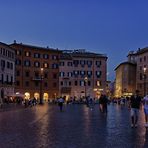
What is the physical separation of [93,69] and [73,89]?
937 centimetres

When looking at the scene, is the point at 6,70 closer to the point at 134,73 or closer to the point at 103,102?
the point at 134,73

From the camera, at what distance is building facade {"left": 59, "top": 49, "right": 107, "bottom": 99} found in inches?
5394

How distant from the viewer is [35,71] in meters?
130

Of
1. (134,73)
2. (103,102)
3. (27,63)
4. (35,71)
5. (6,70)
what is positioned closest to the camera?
(103,102)

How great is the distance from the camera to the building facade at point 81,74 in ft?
449

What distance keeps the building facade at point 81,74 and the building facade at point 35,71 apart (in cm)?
367

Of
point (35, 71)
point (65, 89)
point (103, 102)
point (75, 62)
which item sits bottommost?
point (103, 102)

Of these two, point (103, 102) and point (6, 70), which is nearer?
point (103, 102)

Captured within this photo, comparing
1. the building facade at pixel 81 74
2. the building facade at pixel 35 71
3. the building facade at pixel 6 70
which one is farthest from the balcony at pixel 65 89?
the building facade at pixel 6 70

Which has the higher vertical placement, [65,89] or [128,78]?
[128,78]

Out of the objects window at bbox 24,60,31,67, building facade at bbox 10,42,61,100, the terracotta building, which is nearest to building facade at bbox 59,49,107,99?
building facade at bbox 10,42,61,100

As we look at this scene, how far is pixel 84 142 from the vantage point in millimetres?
15156

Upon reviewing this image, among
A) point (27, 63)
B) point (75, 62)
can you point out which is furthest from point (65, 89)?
point (27, 63)

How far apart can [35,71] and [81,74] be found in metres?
17.4
